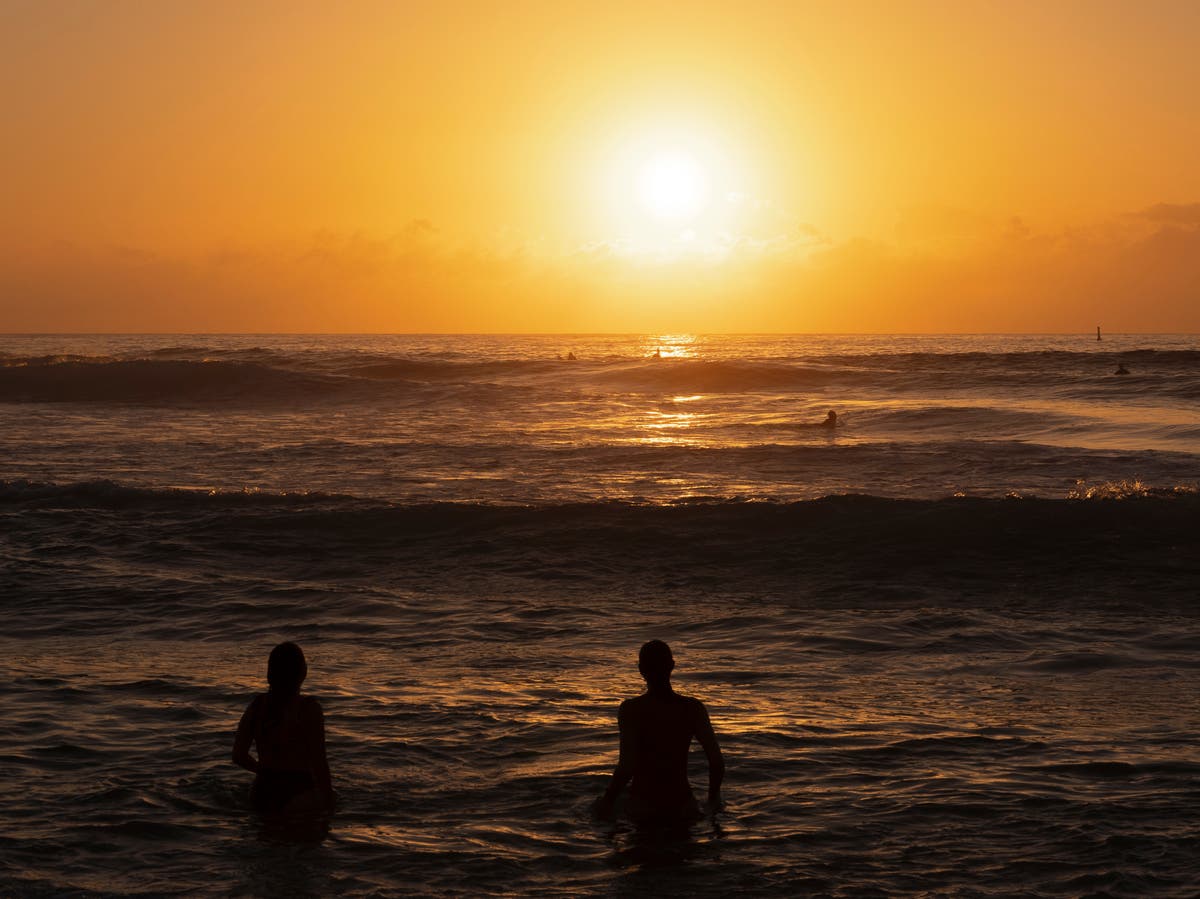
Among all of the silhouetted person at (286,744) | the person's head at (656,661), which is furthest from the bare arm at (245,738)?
the person's head at (656,661)

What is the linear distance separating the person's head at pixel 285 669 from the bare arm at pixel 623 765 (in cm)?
188

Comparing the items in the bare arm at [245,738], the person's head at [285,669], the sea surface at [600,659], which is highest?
the person's head at [285,669]

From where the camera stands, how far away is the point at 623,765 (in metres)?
6.78

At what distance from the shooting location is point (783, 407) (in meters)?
44.0

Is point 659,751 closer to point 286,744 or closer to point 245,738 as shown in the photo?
point 286,744

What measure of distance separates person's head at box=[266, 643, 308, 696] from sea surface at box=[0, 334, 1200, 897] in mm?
839

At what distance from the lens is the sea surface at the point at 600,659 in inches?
253

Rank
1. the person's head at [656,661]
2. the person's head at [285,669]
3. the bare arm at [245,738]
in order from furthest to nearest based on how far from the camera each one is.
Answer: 1. the bare arm at [245,738]
2. the person's head at [285,669]
3. the person's head at [656,661]

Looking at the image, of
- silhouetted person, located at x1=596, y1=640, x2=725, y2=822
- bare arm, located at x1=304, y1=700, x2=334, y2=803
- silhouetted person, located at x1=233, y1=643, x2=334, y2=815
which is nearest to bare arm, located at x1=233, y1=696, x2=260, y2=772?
silhouetted person, located at x1=233, y1=643, x2=334, y2=815

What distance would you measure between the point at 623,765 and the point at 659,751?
23 centimetres

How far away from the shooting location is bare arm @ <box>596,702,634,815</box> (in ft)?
22.1

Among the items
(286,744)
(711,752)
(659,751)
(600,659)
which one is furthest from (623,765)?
(600,659)

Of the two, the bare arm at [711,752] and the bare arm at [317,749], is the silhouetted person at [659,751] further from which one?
the bare arm at [317,749]

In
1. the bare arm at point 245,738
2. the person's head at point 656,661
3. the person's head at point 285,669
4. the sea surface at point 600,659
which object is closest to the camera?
the sea surface at point 600,659
